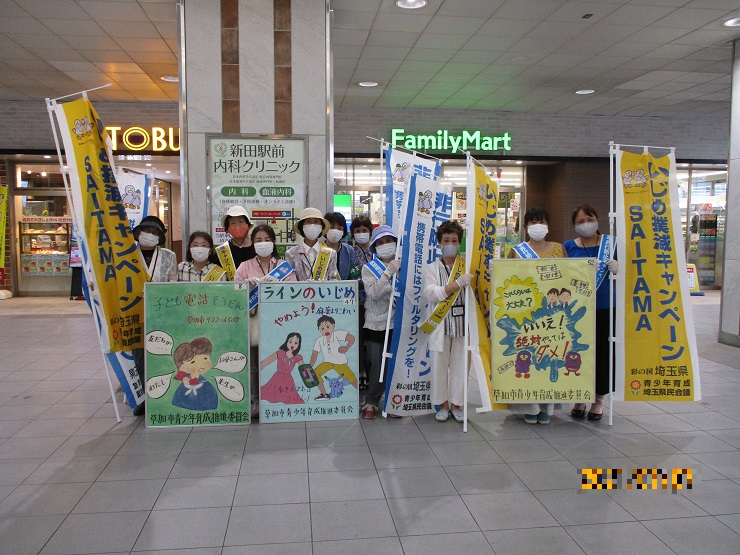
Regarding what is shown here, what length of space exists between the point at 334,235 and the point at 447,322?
1121 millimetres

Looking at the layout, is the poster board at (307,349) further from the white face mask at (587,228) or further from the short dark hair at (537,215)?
the white face mask at (587,228)

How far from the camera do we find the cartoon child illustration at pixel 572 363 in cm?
389

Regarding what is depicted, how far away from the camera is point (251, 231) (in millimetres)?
4340

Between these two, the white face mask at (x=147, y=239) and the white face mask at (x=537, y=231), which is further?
the white face mask at (x=147, y=239)

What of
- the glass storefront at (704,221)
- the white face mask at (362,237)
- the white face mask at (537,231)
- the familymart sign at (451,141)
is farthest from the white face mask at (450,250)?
the glass storefront at (704,221)

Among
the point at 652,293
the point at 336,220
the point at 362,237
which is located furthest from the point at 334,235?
the point at 652,293

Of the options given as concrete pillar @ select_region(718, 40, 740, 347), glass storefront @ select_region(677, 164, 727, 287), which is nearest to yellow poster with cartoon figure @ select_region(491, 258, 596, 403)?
concrete pillar @ select_region(718, 40, 740, 347)

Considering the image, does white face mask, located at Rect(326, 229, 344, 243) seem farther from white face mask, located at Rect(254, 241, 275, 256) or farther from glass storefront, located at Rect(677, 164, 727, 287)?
glass storefront, located at Rect(677, 164, 727, 287)

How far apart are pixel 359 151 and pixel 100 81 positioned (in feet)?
14.2

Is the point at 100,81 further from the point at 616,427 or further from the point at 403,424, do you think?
the point at 616,427

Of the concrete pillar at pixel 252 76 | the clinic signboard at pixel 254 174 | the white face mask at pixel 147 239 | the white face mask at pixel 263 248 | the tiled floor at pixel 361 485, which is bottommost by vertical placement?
the tiled floor at pixel 361 485

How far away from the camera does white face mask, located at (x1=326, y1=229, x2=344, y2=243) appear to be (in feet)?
14.5

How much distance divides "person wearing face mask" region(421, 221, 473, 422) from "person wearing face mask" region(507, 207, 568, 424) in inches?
17.3

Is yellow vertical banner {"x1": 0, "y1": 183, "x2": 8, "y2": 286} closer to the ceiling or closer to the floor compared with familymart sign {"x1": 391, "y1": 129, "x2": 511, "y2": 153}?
closer to the floor
